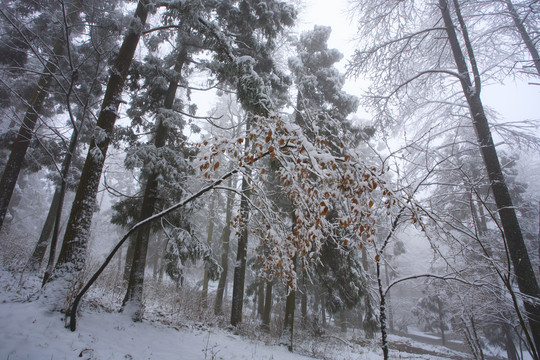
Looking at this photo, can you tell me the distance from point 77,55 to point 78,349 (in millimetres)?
13072

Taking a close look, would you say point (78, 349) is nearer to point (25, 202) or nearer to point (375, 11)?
point (375, 11)

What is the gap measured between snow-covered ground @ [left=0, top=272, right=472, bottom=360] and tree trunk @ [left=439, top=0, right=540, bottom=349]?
610 centimetres

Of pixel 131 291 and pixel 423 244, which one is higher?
pixel 423 244

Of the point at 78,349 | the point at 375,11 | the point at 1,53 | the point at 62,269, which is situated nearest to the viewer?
the point at 78,349

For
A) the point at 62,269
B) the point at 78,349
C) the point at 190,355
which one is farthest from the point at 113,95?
the point at 190,355

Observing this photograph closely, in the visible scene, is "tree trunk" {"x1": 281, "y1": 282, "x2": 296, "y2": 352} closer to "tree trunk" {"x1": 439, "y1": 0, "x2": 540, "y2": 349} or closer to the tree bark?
"tree trunk" {"x1": 439, "y1": 0, "x2": 540, "y2": 349}

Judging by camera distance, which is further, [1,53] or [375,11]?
[1,53]

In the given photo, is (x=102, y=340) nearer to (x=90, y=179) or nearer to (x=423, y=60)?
(x=90, y=179)

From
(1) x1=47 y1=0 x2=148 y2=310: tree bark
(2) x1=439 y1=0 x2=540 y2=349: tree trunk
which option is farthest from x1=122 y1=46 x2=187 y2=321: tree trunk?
(2) x1=439 y1=0 x2=540 y2=349: tree trunk

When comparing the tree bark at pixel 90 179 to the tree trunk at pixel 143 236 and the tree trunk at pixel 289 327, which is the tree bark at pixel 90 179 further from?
the tree trunk at pixel 289 327

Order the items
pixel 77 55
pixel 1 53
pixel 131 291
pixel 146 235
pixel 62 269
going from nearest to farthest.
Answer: pixel 62 269, pixel 131 291, pixel 146 235, pixel 1 53, pixel 77 55

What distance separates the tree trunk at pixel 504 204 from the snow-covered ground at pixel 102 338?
6.10 meters

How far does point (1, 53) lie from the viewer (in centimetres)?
962

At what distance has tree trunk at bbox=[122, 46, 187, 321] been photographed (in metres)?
6.37
